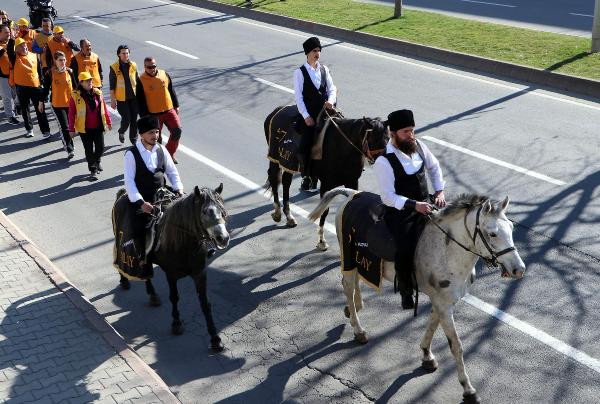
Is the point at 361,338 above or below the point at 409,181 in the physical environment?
below

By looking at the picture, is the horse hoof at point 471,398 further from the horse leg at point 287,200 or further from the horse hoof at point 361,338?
the horse leg at point 287,200

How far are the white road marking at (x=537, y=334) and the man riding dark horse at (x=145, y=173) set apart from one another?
3.75 meters

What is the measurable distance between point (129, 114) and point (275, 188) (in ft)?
15.0

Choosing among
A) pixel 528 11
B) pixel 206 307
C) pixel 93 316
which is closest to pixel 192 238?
pixel 206 307

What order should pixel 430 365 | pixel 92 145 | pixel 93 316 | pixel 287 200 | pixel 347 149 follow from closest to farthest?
pixel 430 365, pixel 93 316, pixel 347 149, pixel 287 200, pixel 92 145

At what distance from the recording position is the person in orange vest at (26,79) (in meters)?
15.8

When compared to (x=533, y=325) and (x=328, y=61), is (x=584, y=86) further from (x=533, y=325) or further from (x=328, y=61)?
(x=533, y=325)

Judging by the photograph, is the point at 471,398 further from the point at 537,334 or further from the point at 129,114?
the point at 129,114

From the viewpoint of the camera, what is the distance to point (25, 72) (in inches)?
624

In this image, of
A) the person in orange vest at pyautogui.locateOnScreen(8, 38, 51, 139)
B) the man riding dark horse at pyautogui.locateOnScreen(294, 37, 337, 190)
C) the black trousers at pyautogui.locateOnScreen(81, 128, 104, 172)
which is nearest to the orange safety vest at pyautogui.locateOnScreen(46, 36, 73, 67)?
the person in orange vest at pyautogui.locateOnScreen(8, 38, 51, 139)

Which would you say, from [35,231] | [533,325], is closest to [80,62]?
[35,231]

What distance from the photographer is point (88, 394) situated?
292 inches

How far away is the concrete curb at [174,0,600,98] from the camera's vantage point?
1747 cm

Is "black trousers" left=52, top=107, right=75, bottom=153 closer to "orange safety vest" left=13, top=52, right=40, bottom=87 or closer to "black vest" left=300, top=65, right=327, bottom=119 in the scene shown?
"orange safety vest" left=13, top=52, right=40, bottom=87
